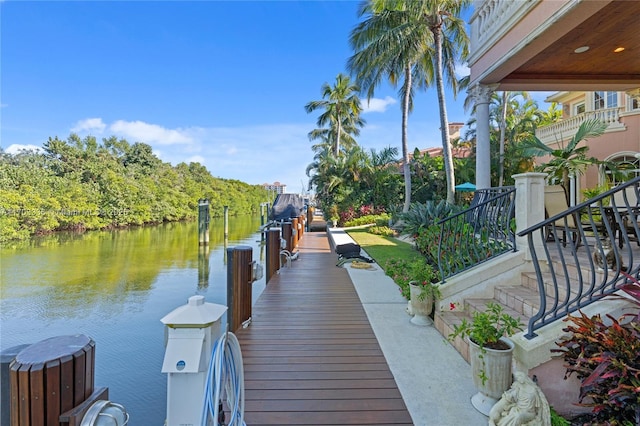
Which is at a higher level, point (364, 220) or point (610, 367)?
point (364, 220)

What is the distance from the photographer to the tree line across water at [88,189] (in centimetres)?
1869

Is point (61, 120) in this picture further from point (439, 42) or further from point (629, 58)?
point (629, 58)

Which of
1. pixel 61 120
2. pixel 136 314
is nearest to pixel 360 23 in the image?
pixel 136 314

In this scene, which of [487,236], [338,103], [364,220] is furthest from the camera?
[338,103]

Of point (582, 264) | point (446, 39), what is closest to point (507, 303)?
point (582, 264)

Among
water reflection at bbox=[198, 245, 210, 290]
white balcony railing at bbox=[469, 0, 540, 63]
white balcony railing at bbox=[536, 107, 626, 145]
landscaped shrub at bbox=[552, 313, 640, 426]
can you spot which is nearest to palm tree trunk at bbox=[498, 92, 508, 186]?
white balcony railing at bbox=[536, 107, 626, 145]

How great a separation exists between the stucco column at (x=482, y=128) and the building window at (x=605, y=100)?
386 inches

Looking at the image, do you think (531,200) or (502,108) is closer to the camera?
(531,200)

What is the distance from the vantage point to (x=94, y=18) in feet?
50.0

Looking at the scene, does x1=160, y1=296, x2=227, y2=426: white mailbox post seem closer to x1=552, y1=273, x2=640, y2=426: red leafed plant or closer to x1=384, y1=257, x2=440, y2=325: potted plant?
x1=552, y1=273, x2=640, y2=426: red leafed plant

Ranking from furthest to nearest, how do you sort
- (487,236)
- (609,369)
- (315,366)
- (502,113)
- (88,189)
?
1. (88,189)
2. (502,113)
3. (487,236)
4. (315,366)
5. (609,369)

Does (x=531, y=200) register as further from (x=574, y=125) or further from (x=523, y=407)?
(x=574, y=125)

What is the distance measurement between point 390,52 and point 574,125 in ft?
25.6

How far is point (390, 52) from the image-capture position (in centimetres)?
1288
